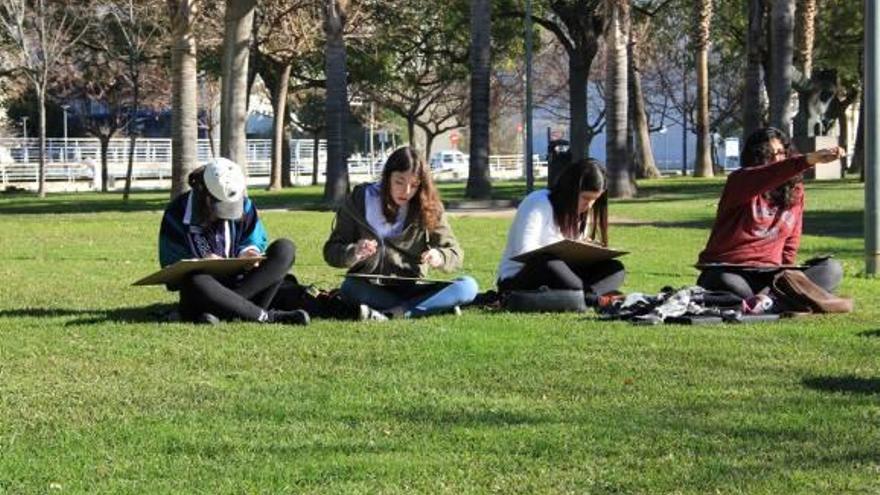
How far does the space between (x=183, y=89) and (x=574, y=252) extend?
14018mm

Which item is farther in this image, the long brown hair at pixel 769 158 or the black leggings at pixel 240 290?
the long brown hair at pixel 769 158

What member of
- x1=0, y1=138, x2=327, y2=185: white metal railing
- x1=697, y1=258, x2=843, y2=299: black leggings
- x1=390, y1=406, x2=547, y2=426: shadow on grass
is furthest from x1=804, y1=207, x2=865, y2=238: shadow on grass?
x1=0, y1=138, x2=327, y2=185: white metal railing

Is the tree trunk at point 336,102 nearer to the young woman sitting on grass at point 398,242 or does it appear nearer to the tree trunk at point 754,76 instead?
the tree trunk at point 754,76

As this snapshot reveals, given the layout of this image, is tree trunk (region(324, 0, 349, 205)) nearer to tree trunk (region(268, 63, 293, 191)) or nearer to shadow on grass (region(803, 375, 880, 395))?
tree trunk (region(268, 63, 293, 191))

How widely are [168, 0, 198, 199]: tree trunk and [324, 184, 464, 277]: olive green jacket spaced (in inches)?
498

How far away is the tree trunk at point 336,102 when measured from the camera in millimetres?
27172

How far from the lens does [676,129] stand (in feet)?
320

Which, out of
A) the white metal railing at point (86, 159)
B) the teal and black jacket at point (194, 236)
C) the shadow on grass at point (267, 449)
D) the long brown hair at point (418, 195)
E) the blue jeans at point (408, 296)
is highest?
the white metal railing at point (86, 159)

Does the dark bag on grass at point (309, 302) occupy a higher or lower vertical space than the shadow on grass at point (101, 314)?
higher

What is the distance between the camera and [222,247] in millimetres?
9375

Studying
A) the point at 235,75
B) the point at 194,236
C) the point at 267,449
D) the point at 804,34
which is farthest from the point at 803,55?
the point at 267,449

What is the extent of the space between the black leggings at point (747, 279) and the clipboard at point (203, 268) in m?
3.03

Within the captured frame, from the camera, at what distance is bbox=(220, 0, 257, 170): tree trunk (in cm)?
2389

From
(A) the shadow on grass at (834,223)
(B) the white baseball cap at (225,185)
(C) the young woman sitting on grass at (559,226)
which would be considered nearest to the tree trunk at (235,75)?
(A) the shadow on grass at (834,223)
